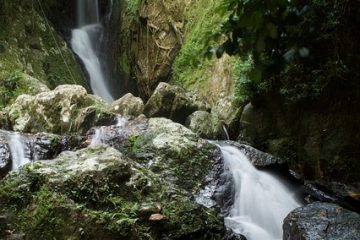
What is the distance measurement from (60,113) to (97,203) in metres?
5.12

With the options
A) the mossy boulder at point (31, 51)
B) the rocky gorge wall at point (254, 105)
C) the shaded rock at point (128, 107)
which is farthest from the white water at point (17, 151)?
the mossy boulder at point (31, 51)

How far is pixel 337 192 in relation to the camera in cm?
657

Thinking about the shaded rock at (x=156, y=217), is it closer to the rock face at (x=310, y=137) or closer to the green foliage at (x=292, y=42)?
the green foliage at (x=292, y=42)

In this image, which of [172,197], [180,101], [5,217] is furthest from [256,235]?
[180,101]

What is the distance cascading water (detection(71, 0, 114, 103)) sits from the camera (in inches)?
538

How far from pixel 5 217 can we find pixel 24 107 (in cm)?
555

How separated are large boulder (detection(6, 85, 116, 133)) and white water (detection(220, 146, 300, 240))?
9.26 feet

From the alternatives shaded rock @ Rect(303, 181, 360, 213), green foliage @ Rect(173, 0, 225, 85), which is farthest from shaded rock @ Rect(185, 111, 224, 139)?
shaded rock @ Rect(303, 181, 360, 213)

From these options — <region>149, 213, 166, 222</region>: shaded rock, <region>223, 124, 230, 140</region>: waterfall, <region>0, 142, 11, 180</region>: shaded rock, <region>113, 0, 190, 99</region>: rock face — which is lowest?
<region>0, 142, 11, 180</region>: shaded rock

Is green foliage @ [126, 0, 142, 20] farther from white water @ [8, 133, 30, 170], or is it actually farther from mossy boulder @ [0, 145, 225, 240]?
mossy boulder @ [0, 145, 225, 240]

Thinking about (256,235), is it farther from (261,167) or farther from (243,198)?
(261,167)

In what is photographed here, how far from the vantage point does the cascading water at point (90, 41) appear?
13.7 m

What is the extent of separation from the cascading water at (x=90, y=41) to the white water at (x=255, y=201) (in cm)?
760

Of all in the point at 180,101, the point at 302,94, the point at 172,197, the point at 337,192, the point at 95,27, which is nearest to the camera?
the point at 172,197
